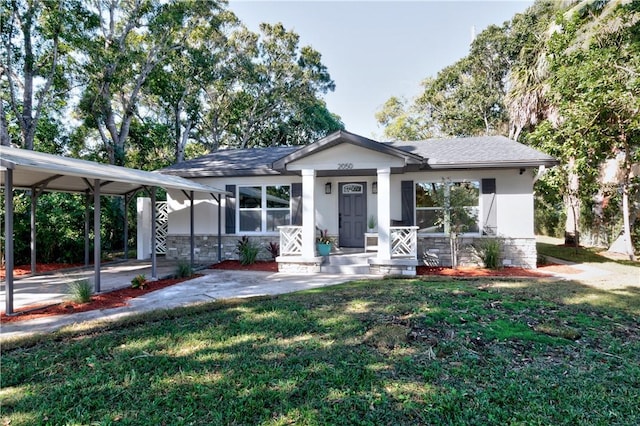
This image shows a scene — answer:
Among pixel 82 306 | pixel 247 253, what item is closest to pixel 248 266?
pixel 247 253

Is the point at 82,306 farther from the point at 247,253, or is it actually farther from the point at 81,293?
the point at 247,253

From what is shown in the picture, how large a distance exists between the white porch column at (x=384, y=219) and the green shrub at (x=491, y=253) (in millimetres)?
2909

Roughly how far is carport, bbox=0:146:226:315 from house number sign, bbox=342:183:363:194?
3932mm

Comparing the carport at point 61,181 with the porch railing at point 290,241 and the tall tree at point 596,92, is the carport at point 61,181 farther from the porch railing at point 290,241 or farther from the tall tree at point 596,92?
the tall tree at point 596,92

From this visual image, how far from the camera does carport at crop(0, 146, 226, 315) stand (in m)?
4.79

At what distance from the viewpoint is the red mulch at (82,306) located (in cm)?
502

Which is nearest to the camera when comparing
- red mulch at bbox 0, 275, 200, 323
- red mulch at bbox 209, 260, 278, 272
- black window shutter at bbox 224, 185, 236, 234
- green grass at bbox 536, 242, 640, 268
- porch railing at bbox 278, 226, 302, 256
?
red mulch at bbox 0, 275, 200, 323

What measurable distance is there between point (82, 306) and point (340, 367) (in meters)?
4.89

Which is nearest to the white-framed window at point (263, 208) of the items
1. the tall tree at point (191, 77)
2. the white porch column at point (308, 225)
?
the white porch column at point (308, 225)

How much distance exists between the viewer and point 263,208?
35.9 ft

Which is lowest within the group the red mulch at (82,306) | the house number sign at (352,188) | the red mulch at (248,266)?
the red mulch at (82,306)

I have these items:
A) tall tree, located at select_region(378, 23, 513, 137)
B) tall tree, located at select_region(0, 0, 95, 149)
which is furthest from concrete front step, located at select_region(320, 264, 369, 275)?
tall tree, located at select_region(378, 23, 513, 137)

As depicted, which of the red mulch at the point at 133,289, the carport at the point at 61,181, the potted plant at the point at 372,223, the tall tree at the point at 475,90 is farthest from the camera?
the tall tree at the point at 475,90

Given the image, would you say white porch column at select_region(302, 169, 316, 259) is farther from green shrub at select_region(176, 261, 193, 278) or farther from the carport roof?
the carport roof
